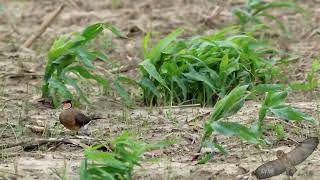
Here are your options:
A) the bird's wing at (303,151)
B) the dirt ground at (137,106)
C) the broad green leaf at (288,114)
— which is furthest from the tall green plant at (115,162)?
the broad green leaf at (288,114)

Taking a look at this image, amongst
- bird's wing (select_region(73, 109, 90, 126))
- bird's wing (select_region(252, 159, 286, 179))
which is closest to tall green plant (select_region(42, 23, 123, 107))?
bird's wing (select_region(73, 109, 90, 126))

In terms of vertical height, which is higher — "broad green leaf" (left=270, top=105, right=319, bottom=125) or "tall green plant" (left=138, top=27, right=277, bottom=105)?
"tall green plant" (left=138, top=27, right=277, bottom=105)

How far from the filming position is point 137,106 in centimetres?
530

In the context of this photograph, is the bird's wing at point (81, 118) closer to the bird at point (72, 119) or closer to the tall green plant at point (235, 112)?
the bird at point (72, 119)

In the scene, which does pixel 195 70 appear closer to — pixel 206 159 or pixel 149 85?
pixel 149 85

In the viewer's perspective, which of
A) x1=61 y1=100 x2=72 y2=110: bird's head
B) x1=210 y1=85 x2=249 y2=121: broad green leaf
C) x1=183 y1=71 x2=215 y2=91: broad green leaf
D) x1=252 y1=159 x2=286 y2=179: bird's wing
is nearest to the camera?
x1=252 y1=159 x2=286 y2=179: bird's wing

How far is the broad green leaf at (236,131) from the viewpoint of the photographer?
156 inches

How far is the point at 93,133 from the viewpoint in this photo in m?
4.65

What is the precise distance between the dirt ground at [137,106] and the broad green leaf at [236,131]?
13cm

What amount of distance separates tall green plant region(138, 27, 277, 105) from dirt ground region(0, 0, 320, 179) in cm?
15

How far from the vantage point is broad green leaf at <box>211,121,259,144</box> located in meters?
3.96

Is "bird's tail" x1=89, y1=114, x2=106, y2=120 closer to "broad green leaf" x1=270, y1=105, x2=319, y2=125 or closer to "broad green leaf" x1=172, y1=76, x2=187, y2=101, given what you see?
"broad green leaf" x1=172, y1=76, x2=187, y2=101

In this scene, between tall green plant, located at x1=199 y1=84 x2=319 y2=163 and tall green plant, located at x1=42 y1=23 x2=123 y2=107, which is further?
tall green plant, located at x1=42 y1=23 x2=123 y2=107

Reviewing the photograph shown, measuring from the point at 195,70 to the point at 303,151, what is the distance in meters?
1.41
